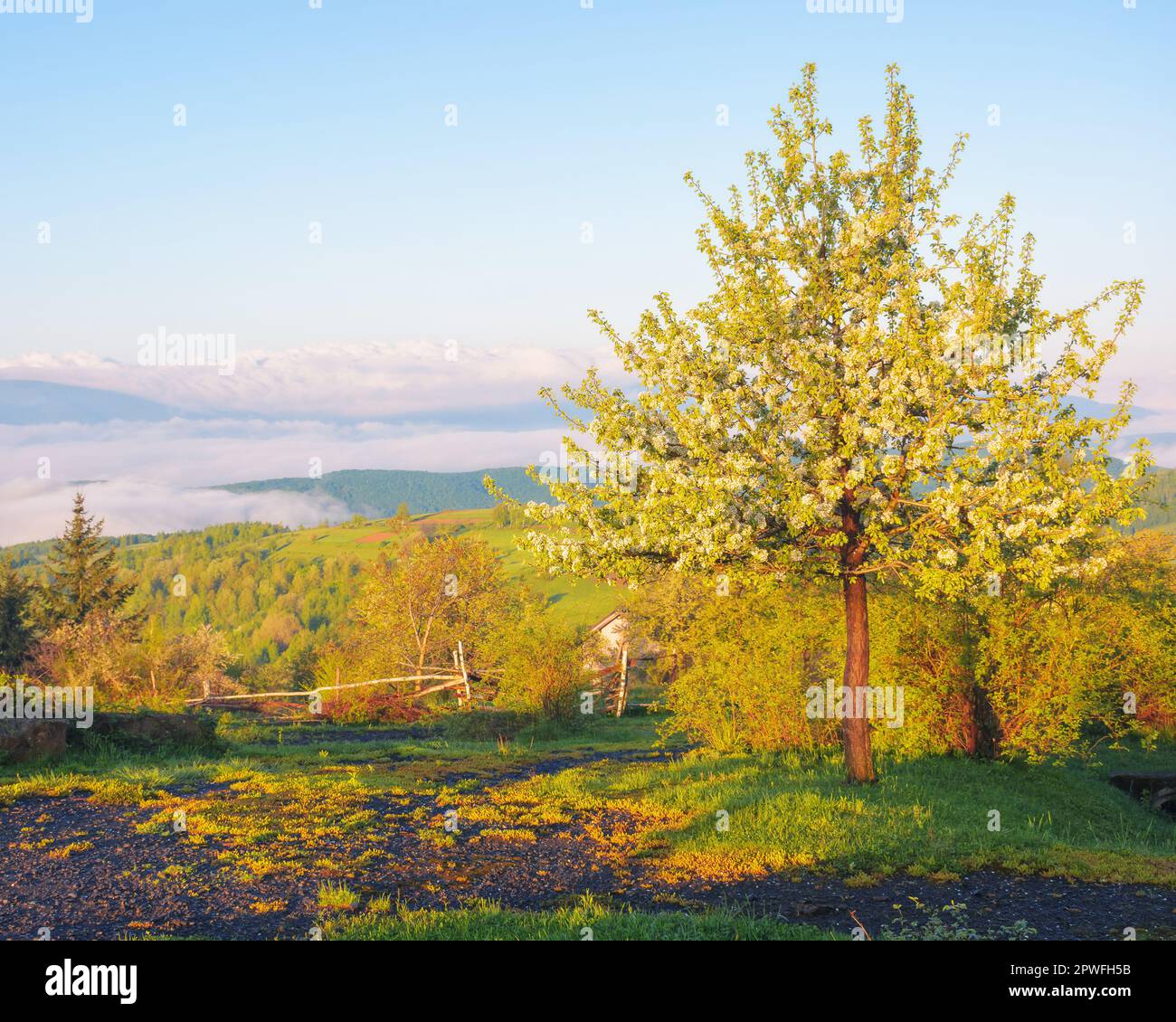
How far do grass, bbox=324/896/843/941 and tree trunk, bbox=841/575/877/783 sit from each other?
24.6 feet

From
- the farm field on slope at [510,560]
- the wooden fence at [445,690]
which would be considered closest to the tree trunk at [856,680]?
the wooden fence at [445,690]

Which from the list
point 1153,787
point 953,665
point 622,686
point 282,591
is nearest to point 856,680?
point 953,665

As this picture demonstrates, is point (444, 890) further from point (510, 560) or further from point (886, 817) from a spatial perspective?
point (510, 560)

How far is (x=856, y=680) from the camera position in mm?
16750

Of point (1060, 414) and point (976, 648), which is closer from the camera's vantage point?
point (1060, 414)

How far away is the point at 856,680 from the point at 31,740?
1688cm

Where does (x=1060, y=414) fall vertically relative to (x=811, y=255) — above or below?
below

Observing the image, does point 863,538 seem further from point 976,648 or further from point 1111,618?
point 1111,618

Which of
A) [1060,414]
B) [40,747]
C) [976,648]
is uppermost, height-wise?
[1060,414]

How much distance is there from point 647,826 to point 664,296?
30.3ft

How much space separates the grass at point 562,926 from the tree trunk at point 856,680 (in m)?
7.48

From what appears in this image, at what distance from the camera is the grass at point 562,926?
29.4 ft

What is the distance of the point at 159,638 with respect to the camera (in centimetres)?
3759
